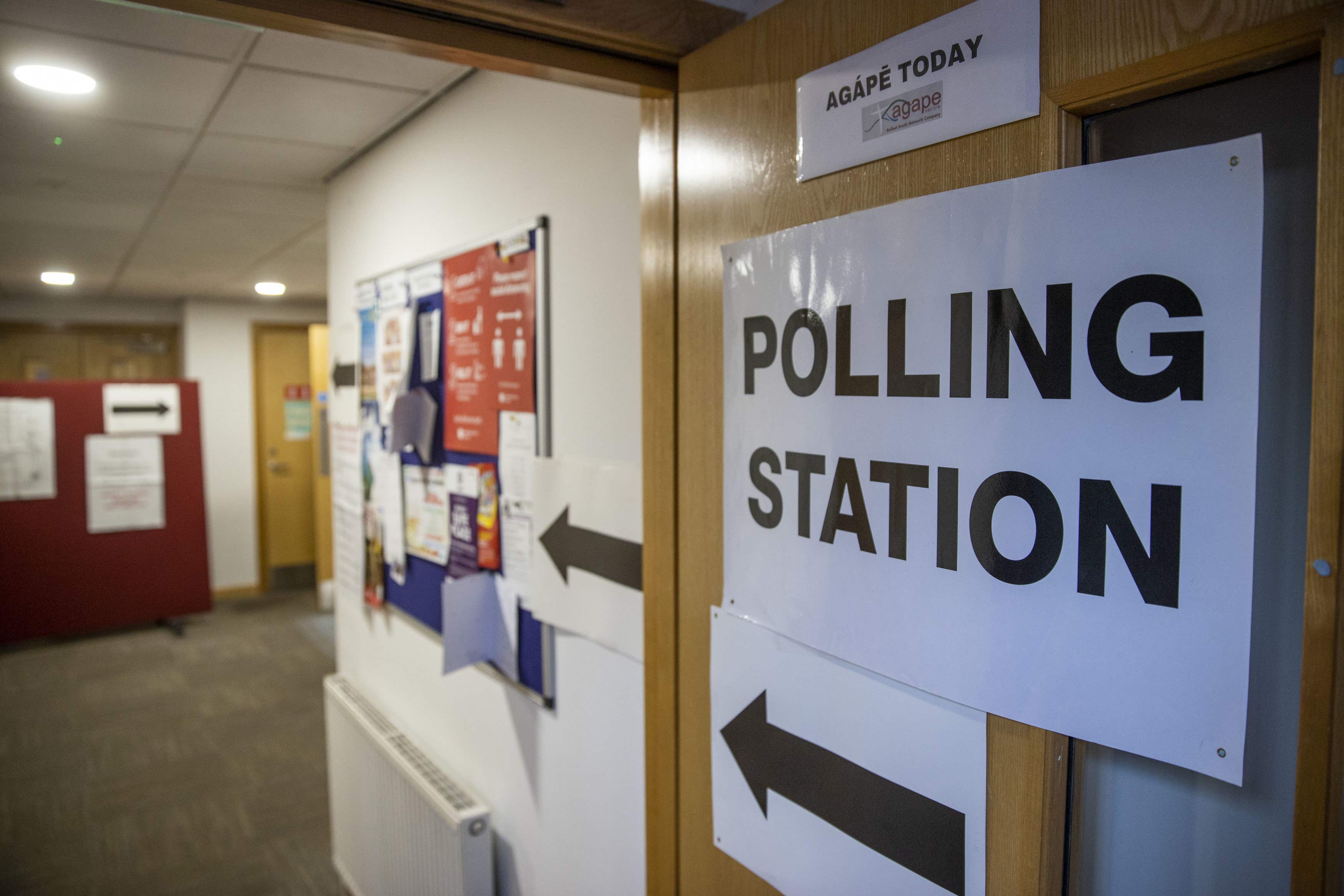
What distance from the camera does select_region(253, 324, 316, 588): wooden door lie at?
6.68m

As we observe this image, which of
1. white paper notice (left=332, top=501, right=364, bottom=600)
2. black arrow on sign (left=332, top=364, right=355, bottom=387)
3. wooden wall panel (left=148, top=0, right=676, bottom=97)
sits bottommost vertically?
white paper notice (left=332, top=501, right=364, bottom=600)

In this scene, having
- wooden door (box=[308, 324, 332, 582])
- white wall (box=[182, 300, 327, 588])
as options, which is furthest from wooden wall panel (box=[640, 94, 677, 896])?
white wall (box=[182, 300, 327, 588])

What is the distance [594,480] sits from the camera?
1631 mm

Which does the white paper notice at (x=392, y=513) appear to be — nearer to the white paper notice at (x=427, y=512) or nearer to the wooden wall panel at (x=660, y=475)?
the white paper notice at (x=427, y=512)

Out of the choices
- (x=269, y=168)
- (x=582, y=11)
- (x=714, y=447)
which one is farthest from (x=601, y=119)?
(x=269, y=168)

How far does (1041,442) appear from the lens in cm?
73

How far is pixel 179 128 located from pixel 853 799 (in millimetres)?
2585

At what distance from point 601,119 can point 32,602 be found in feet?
18.5

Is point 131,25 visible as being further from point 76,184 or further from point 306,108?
point 76,184

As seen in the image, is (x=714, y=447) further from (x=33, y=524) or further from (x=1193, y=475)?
(x=33, y=524)

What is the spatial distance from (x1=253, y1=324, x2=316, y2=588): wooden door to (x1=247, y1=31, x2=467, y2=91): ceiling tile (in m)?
5.27

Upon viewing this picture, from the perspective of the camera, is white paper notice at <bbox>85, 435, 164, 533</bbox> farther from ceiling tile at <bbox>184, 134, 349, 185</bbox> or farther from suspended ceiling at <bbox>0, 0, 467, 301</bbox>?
ceiling tile at <bbox>184, 134, 349, 185</bbox>

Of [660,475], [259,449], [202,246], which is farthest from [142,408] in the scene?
[660,475]

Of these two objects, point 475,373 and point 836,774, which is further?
point 475,373
